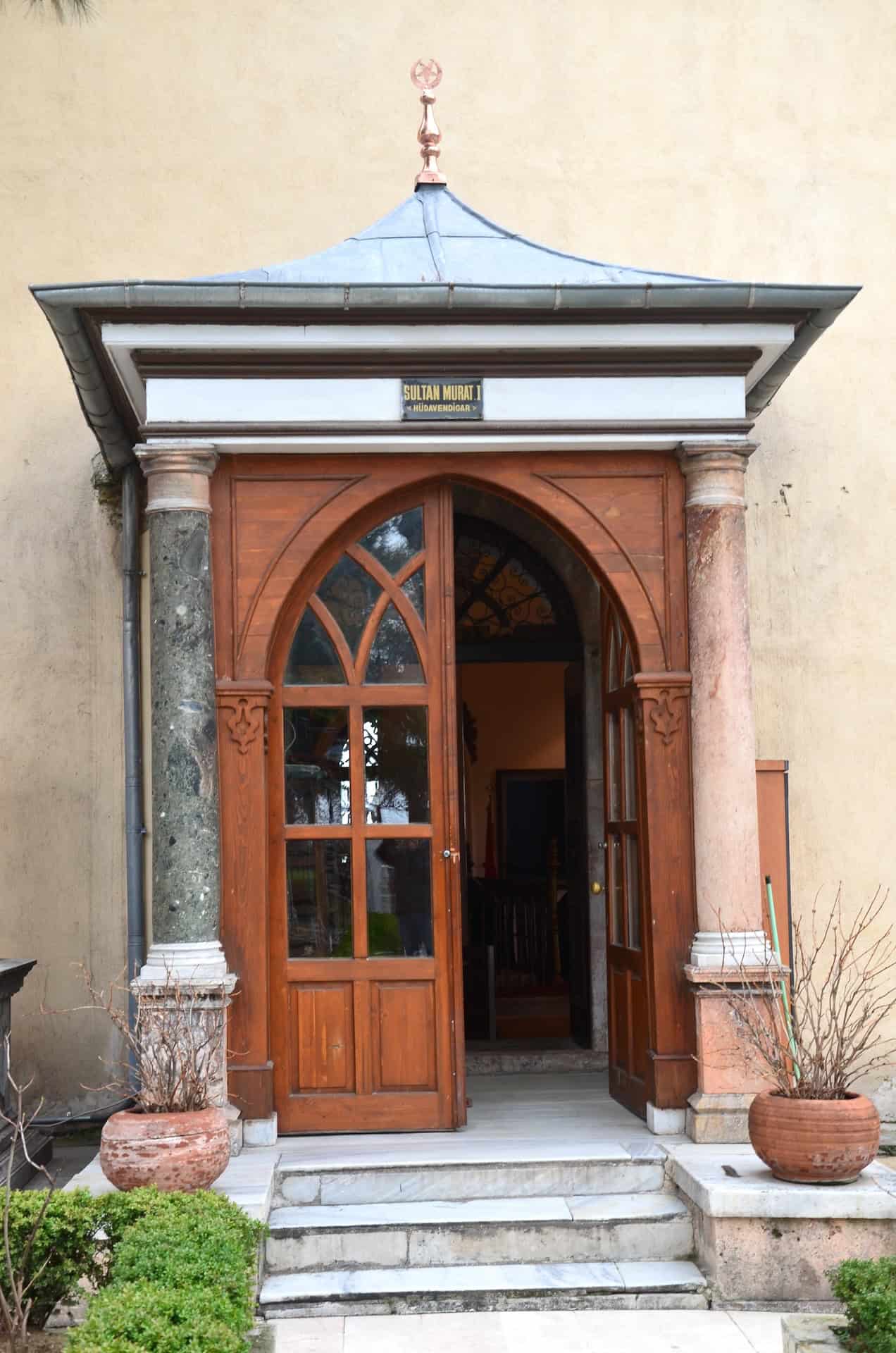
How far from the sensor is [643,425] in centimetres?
730

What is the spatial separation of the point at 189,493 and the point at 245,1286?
3.63 m

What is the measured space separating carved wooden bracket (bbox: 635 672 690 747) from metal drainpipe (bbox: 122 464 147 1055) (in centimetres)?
320

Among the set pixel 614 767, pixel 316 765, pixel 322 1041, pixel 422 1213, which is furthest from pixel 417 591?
pixel 422 1213

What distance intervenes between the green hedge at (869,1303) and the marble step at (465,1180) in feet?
5.63

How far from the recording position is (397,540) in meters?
7.54

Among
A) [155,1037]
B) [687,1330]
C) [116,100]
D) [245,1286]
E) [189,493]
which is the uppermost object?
[116,100]

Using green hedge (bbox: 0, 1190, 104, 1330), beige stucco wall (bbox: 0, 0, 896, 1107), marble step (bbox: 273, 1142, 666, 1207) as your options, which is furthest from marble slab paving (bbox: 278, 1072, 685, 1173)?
beige stucco wall (bbox: 0, 0, 896, 1107)

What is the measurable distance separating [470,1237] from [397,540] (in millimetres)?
3275

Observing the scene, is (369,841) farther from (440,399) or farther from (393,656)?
(440,399)

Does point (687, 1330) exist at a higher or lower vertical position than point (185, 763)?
lower

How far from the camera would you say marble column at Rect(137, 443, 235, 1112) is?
6.87 metres

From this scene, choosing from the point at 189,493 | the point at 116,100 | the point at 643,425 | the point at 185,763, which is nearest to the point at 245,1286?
the point at 185,763

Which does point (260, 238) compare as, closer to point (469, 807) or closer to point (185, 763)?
point (185, 763)

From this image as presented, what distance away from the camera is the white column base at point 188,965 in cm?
677
